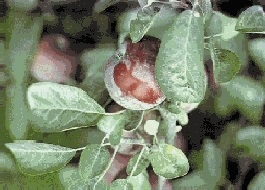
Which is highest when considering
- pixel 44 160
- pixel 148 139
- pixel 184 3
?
pixel 184 3

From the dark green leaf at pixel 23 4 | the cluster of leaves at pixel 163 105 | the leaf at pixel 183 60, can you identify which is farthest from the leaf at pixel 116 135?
the dark green leaf at pixel 23 4

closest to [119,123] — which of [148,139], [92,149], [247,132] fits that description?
[92,149]

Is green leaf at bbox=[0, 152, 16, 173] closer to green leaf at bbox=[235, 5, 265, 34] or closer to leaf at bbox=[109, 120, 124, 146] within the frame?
leaf at bbox=[109, 120, 124, 146]

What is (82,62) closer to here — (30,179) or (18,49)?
(18,49)

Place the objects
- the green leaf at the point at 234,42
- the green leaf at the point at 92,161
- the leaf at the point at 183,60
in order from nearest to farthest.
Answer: the leaf at the point at 183,60 → the green leaf at the point at 92,161 → the green leaf at the point at 234,42

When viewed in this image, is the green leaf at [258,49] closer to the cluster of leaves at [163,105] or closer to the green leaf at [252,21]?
the cluster of leaves at [163,105]

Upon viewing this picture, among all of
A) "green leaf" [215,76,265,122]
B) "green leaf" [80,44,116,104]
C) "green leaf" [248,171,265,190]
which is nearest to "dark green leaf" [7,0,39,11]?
"green leaf" [80,44,116,104]
